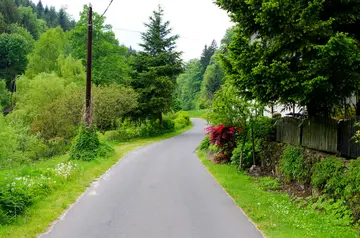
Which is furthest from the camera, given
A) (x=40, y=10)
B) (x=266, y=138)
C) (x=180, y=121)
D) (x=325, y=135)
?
(x=40, y=10)

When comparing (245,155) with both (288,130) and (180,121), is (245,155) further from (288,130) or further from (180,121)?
(180,121)

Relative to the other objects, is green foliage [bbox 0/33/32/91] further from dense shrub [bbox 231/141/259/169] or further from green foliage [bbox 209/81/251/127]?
dense shrub [bbox 231/141/259/169]

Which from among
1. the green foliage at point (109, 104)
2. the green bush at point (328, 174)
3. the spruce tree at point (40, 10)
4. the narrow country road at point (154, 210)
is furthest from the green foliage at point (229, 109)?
the spruce tree at point (40, 10)

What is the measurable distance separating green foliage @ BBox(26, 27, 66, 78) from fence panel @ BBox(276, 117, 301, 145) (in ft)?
120

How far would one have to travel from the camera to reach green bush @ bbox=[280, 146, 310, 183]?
9.73 meters

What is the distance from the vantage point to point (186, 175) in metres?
13.9

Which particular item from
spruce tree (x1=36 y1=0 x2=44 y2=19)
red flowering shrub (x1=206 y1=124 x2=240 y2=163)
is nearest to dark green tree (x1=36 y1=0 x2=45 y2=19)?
spruce tree (x1=36 y1=0 x2=44 y2=19)

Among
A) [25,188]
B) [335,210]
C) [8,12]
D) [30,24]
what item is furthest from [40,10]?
[335,210]

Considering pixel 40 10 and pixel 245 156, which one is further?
pixel 40 10

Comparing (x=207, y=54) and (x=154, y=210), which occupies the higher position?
(x=207, y=54)

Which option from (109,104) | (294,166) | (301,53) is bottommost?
(294,166)

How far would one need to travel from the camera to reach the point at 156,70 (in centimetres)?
3253

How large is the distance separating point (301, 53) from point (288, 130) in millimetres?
3756

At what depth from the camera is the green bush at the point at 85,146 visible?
56.0ft
